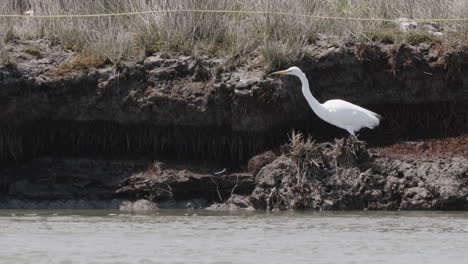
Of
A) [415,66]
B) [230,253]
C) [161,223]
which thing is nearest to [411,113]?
[415,66]

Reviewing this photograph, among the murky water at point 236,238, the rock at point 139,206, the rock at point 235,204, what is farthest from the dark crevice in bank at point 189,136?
the murky water at point 236,238

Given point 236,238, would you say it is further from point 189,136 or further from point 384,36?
point 384,36

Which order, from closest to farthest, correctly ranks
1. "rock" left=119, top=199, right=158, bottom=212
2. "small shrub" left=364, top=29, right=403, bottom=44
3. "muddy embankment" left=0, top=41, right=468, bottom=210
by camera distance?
"rock" left=119, top=199, right=158, bottom=212
"muddy embankment" left=0, top=41, right=468, bottom=210
"small shrub" left=364, top=29, right=403, bottom=44

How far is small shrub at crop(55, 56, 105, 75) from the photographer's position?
12.6 metres

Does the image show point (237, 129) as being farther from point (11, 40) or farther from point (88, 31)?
point (11, 40)

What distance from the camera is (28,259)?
A: 8078 millimetres

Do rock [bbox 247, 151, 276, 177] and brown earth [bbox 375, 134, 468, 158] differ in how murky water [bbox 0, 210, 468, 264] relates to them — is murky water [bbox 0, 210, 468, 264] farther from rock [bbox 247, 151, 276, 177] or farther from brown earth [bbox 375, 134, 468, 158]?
brown earth [bbox 375, 134, 468, 158]

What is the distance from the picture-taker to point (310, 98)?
39.2 ft

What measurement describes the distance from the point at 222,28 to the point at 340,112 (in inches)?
111

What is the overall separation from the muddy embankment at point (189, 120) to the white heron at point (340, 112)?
426 mm

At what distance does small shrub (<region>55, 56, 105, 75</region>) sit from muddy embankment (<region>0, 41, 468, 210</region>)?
0.08ft

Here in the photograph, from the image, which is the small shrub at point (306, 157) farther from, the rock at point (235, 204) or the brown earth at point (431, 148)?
the brown earth at point (431, 148)

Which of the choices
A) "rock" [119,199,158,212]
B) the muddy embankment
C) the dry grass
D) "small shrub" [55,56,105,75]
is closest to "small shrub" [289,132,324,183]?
the muddy embankment

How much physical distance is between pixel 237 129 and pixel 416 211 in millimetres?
2882
